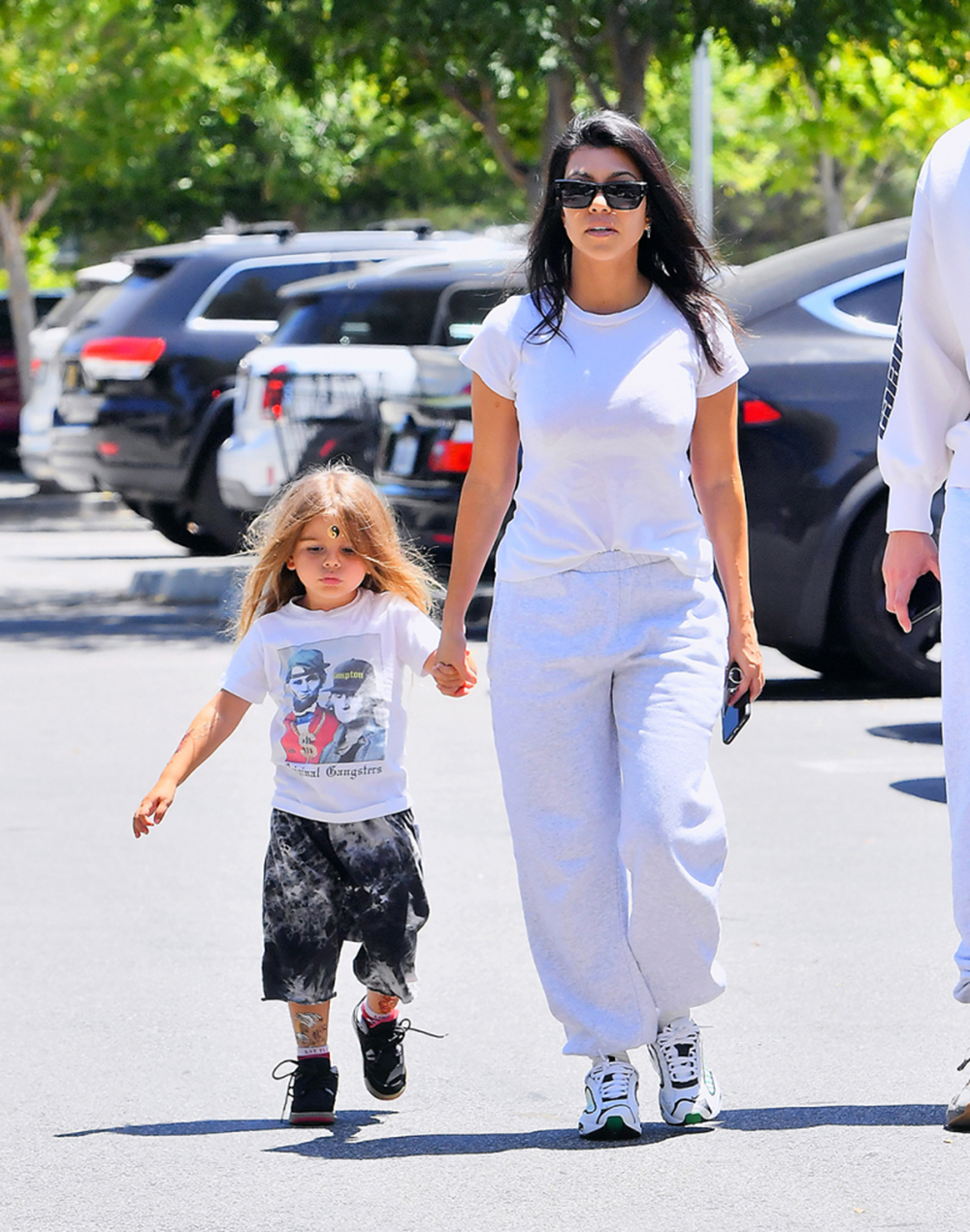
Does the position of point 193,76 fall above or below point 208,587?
above

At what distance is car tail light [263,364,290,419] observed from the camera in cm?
1257

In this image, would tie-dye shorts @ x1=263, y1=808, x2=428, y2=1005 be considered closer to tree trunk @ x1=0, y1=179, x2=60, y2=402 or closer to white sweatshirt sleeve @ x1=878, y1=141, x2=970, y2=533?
white sweatshirt sleeve @ x1=878, y1=141, x2=970, y2=533

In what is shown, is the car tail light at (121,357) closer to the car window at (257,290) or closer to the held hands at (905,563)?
the car window at (257,290)

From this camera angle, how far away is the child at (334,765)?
4047 mm

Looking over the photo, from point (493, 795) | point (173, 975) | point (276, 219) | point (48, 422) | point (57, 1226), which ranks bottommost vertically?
point (276, 219)

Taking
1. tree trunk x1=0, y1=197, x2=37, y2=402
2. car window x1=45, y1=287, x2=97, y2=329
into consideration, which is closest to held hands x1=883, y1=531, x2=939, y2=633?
car window x1=45, y1=287, x2=97, y2=329

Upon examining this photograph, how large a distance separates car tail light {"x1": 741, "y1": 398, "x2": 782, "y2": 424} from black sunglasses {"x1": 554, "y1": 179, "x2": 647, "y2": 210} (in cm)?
456

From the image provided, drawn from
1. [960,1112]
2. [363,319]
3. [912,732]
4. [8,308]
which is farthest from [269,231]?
[960,1112]

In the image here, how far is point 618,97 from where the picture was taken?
14281 millimetres

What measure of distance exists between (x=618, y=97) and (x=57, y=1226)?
1167cm

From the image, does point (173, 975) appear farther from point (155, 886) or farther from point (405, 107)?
point (405, 107)

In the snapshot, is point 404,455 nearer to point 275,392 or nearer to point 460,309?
point 275,392

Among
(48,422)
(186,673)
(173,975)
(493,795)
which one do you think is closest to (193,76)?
(48,422)

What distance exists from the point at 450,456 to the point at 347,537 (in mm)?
6600
